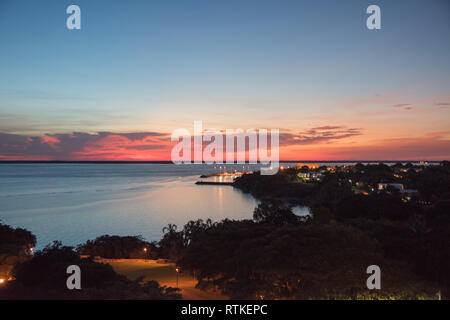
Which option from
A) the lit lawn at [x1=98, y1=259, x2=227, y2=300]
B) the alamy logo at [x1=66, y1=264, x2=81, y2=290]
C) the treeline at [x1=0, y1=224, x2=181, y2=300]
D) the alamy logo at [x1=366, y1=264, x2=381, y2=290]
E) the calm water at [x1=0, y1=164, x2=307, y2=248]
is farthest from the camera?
the calm water at [x1=0, y1=164, x2=307, y2=248]

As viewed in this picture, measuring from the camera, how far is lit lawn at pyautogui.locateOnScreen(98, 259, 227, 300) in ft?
34.7

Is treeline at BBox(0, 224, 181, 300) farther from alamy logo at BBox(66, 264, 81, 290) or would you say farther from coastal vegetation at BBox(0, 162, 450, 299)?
alamy logo at BBox(66, 264, 81, 290)

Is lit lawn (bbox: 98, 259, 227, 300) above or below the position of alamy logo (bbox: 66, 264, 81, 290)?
below

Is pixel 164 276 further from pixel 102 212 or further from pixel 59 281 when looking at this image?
pixel 102 212

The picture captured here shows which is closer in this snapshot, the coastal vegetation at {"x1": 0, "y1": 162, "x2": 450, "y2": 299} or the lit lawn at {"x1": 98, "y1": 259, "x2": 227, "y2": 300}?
the coastal vegetation at {"x1": 0, "y1": 162, "x2": 450, "y2": 299}

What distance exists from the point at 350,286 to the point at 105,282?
21.5 ft

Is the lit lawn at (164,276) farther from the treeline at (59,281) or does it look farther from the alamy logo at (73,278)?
the alamy logo at (73,278)

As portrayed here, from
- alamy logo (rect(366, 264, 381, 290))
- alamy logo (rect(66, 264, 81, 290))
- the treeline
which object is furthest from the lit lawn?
alamy logo (rect(366, 264, 381, 290))

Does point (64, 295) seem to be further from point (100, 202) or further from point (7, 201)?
point (7, 201)

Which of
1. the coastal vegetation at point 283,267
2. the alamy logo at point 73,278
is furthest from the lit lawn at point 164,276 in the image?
the alamy logo at point 73,278
